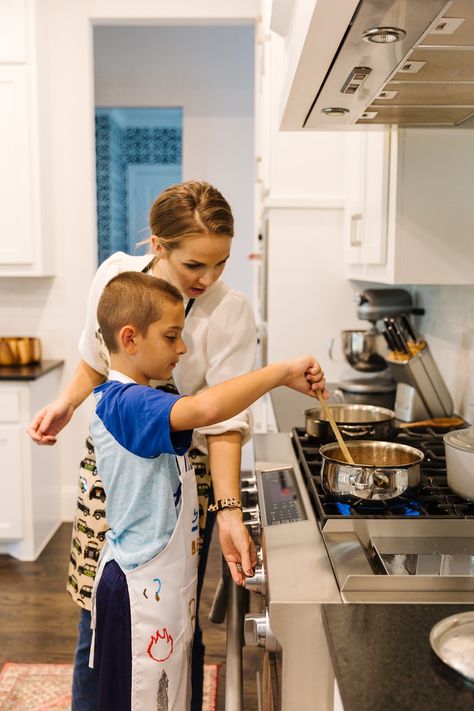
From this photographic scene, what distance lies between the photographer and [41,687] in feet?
7.61

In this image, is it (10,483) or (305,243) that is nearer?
(305,243)

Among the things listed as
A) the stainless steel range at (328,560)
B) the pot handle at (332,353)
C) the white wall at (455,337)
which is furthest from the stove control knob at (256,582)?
the pot handle at (332,353)

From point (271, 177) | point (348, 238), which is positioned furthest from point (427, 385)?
point (271, 177)

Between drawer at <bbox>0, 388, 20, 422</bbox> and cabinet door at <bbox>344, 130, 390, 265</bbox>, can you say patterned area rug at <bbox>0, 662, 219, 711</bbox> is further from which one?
cabinet door at <bbox>344, 130, 390, 265</bbox>

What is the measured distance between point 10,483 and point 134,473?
2233 millimetres

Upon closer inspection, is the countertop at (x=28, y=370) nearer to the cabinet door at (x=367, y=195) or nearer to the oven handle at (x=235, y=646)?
the cabinet door at (x=367, y=195)

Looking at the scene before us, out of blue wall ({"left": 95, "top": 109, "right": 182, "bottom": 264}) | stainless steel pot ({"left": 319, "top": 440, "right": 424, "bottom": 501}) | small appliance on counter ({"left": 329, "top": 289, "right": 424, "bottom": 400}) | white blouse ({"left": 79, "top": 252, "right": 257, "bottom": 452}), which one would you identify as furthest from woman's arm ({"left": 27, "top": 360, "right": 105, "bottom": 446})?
blue wall ({"left": 95, "top": 109, "right": 182, "bottom": 264})

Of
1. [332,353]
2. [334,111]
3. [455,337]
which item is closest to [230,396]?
[334,111]

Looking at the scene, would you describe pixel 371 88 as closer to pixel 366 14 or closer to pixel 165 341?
pixel 366 14

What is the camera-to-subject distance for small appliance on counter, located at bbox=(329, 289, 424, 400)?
2447 millimetres

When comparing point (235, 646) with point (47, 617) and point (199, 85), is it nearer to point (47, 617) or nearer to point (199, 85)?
point (47, 617)

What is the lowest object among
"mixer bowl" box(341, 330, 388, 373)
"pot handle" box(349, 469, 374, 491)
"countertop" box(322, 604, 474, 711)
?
"countertop" box(322, 604, 474, 711)

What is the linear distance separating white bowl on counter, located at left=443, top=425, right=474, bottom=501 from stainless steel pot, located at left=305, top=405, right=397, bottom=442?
0.32 metres

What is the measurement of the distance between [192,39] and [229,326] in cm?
414
